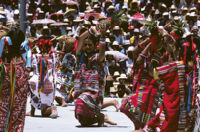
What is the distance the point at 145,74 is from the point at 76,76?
1737 millimetres

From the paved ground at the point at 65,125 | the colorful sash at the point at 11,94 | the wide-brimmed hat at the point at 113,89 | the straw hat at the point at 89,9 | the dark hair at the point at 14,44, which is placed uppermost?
the dark hair at the point at 14,44

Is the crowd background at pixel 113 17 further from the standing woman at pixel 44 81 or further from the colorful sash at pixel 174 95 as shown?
the colorful sash at pixel 174 95

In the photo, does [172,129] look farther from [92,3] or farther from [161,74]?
[92,3]

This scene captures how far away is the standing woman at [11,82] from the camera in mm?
7230

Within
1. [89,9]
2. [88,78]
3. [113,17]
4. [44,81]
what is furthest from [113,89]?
[88,78]

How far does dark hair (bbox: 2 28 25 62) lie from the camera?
727 cm

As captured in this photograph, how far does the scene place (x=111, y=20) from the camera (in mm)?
17688

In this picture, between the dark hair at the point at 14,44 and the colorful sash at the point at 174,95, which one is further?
the dark hair at the point at 14,44

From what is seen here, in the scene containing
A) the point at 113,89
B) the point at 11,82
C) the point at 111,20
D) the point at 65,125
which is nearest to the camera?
the point at 11,82

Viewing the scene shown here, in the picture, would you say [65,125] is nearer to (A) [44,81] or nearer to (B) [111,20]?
A: (A) [44,81]

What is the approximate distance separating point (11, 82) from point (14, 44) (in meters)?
0.46

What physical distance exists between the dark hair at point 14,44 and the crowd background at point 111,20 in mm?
7521

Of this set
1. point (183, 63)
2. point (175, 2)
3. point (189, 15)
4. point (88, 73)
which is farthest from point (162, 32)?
point (175, 2)

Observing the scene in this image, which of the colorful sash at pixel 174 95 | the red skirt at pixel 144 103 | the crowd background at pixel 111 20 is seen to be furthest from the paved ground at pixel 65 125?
the colorful sash at pixel 174 95
